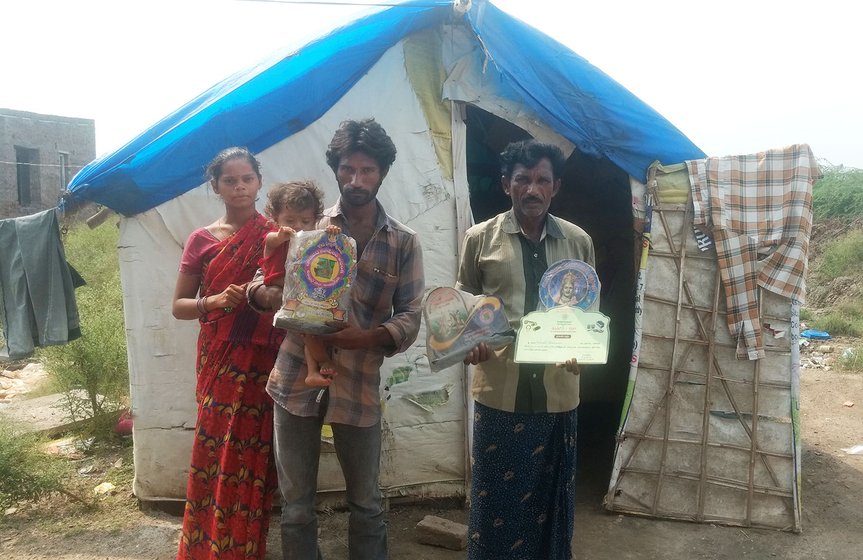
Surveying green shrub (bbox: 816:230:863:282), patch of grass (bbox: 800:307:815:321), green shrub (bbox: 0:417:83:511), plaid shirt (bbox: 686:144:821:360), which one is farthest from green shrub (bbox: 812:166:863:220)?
green shrub (bbox: 0:417:83:511)

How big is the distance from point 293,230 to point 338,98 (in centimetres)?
154

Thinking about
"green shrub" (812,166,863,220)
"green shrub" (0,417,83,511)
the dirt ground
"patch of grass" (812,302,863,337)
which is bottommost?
the dirt ground

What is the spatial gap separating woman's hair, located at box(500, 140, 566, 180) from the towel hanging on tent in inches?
104

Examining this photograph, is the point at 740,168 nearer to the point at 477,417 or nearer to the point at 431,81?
the point at 431,81

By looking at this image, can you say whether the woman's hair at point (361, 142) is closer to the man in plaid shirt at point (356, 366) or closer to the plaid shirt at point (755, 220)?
the man in plaid shirt at point (356, 366)

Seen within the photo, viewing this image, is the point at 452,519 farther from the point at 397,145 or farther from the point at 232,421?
the point at 397,145

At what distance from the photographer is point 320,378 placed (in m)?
2.12

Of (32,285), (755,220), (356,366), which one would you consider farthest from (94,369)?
(755,220)

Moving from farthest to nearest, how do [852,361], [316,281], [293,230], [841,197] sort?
[841,197] < [852,361] < [293,230] < [316,281]

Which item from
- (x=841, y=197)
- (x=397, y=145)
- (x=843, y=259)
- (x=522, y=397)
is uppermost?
(x=841, y=197)

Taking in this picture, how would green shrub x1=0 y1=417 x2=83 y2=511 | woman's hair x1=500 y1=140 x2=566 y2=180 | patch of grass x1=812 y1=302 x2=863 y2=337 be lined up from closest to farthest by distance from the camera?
woman's hair x1=500 y1=140 x2=566 y2=180, green shrub x1=0 y1=417 x2=83 y2=511, patch of grass x1=812 y1=302 x2=863 y2=337

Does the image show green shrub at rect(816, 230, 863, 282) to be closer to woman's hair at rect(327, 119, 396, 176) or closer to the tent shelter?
the tent shelter

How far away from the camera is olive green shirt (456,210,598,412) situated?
2375mm

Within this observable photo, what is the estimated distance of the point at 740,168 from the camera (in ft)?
11.6
